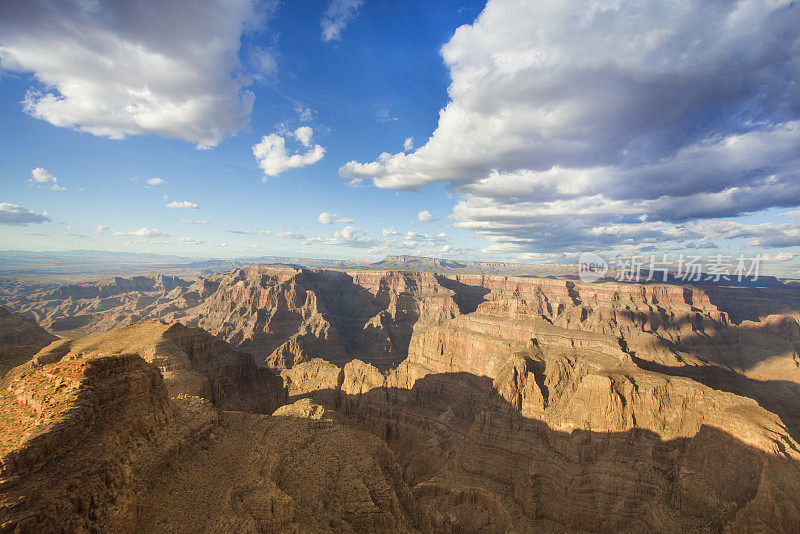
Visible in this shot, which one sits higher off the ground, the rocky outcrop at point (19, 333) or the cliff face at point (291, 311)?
the rocky outcrop at point (19, 333)

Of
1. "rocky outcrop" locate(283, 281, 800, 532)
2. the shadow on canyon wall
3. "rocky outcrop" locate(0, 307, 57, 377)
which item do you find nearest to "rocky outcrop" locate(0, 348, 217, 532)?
"rocky outcrop" locate(283, 281, 800, 532)

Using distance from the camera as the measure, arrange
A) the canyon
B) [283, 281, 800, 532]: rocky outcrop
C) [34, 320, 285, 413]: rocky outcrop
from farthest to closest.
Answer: [34, 320, 285, 413]: rocky outcrop, [283, 281, 800, 532]: rocky outcrop, the canyon

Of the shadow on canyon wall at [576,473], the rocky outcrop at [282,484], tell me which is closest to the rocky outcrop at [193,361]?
the rocky outcrop at [282,484]

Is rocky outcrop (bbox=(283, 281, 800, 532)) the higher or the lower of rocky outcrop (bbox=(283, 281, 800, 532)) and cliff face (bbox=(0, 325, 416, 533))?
the lower

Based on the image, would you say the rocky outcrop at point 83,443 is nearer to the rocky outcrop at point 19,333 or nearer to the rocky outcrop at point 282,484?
the rocky outcrop at point 282,484

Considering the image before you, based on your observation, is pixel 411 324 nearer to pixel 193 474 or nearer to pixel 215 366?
pixel 215 366

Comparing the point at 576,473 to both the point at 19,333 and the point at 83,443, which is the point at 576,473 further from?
the point at 19,333

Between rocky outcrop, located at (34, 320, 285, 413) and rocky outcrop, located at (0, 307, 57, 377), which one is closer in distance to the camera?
rocky outcrop, located at (34, 320, 285, 413)

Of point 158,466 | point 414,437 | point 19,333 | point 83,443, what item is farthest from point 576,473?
point 19,333

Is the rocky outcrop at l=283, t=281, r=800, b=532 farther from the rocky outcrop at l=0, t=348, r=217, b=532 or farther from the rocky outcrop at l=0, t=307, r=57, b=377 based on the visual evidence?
the rocky outcrop at l=0, t=307, r=57, b=377
